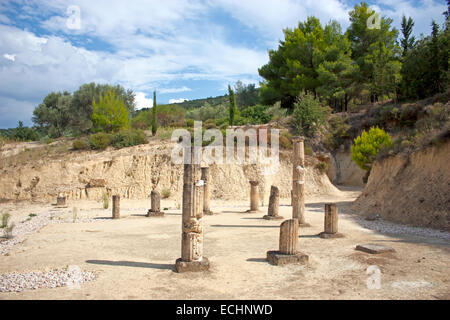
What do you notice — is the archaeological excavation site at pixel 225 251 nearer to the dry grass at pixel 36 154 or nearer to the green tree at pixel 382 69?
the dry grass at pixel 36 154

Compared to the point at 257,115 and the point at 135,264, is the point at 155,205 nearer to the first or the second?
the point at 135,264

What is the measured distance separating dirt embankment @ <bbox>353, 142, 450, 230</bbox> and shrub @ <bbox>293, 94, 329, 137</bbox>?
13766 millimetres

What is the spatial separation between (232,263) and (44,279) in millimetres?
3870

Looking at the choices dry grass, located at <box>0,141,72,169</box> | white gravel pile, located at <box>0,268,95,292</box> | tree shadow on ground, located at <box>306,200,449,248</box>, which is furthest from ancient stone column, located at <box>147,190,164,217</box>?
dry grass, located at <box>0,141,72,169</box>

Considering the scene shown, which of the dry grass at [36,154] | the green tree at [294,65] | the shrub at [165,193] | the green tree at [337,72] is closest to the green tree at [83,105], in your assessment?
the dry grass at [36,154]

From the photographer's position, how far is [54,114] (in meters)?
42.0

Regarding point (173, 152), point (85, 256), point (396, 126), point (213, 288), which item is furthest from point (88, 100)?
point (213, 288)

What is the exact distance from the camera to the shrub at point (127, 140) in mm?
28375

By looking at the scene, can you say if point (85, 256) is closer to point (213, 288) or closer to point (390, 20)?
point (213, 288)

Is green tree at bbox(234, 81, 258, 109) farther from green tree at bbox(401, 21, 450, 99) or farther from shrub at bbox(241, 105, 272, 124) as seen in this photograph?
green tree at bbox(401, 21, 450, 99)

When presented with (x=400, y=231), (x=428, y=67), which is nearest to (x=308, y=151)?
(x=428, y=67)

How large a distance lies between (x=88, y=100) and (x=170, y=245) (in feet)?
119

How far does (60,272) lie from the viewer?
22.7 ft

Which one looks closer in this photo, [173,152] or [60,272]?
[60,272]
